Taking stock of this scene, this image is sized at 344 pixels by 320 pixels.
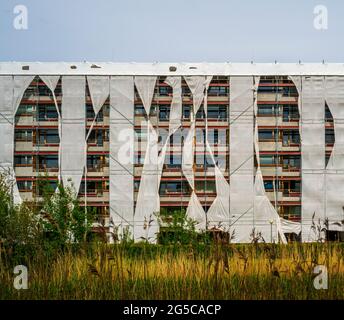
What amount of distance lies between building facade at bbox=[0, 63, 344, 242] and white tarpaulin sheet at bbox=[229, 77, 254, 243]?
0.04 metres

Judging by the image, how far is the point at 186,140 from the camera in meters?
18.3

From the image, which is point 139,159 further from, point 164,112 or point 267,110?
point 267,110

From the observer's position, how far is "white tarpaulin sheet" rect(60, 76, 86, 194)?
60.0 ft

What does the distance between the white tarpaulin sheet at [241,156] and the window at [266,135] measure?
655 millimetres

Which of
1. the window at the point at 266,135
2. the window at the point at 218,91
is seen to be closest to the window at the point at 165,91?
the window at the point at 218,91

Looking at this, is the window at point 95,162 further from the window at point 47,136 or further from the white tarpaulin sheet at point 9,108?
the white tarpaulin sheet at point 9,108

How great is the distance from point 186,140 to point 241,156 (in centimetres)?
208

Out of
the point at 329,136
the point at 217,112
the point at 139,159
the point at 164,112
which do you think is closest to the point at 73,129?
the point at 139,159

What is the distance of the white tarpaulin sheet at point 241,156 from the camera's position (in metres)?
18.1

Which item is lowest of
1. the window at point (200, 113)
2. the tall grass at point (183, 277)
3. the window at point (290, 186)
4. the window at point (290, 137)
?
the tall grass at point (183, 277)

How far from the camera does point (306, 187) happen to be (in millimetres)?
18359

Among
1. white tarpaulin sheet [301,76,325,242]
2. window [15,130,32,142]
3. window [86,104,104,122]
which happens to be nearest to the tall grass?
white tarpaulin sheet [301,76,325,242]
